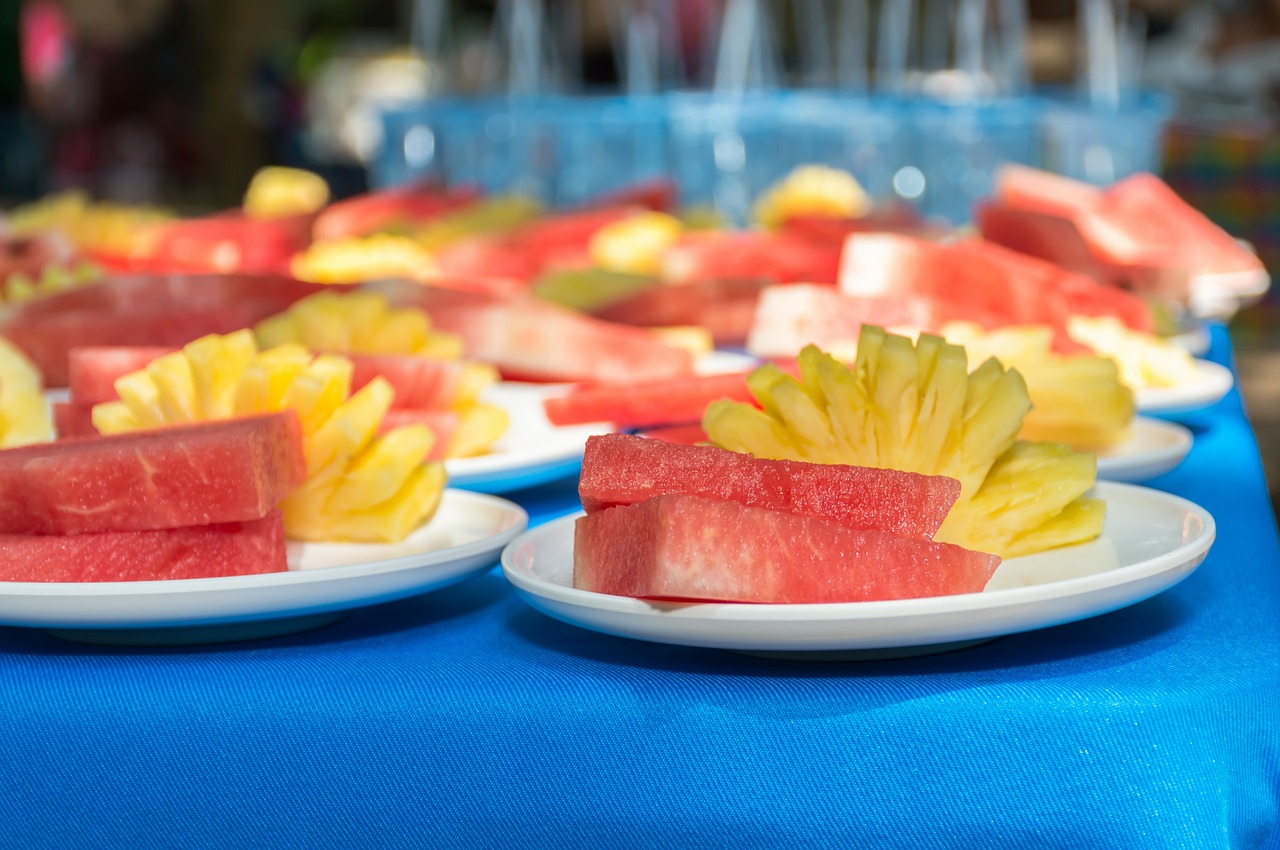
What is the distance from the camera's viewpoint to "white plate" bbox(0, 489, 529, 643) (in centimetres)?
83

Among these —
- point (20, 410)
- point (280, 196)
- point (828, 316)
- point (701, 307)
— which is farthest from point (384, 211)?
point (20, 410)

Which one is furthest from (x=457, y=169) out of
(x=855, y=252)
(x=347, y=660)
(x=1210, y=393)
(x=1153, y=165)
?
(x=347, y=660)

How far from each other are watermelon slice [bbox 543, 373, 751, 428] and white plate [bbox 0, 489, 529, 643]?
0.39 m

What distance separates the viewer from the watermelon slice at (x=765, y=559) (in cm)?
76

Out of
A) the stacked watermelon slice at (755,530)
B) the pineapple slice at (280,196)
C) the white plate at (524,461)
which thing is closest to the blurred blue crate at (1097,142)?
the pineapple slice at (280,196)

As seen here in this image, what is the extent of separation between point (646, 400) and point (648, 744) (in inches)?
23.7

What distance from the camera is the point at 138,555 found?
3.02 ft

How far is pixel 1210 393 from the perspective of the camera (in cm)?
151

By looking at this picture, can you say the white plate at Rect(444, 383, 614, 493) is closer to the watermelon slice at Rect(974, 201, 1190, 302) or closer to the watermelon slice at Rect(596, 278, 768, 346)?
the watermelon slice at Rect(596, 278, 768, 346)

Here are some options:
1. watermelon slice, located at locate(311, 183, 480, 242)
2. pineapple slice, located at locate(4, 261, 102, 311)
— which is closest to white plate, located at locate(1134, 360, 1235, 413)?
pineapple slice, located at locate(4, 261, 102, 311)

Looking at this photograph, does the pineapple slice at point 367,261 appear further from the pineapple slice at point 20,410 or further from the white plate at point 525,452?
the pineapple slice at point 20,410

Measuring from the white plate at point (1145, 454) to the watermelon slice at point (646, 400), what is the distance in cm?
30

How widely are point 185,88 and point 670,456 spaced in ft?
48.8

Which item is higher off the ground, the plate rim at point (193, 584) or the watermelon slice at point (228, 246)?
the plate rim at point (193, 584)
